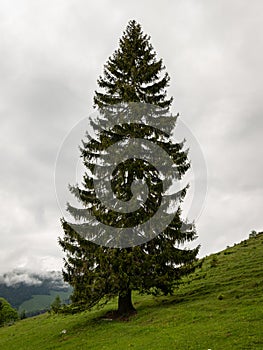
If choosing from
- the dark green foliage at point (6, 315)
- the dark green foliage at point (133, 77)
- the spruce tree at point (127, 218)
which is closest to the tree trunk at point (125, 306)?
the spruce tree at point (127, 218)

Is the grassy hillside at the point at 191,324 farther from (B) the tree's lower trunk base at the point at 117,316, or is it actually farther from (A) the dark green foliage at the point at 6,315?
(A) the dark green foliage at the point at 6,315

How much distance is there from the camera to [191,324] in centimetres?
1697

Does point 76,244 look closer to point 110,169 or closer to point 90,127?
point 110,169

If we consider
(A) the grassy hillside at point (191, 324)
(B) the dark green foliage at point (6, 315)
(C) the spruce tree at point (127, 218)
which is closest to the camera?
(A) the grassy hillside at point (191, 324)

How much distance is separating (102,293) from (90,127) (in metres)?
12.3

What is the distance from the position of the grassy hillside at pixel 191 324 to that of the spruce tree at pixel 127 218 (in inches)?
71.3

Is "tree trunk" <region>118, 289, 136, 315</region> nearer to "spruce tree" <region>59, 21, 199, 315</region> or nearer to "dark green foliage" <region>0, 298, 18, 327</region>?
"spruce tree" <region>59, 21, 199, 315</region>

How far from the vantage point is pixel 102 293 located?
68.4 ft

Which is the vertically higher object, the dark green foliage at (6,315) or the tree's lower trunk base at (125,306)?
the dark green foliage at (6,315)

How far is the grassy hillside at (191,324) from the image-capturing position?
1430 centimetres

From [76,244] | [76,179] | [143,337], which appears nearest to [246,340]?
[143,337]

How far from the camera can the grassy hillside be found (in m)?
14.3

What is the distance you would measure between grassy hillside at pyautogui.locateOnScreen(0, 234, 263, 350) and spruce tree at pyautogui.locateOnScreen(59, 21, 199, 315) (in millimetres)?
1811

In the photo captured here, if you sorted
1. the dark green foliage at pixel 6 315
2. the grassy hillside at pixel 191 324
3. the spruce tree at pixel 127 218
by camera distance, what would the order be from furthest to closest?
the dark green foliage at pixel 6 315
the spruce tree at pixel 127 218
the grassy hillside at pixel 191 324
